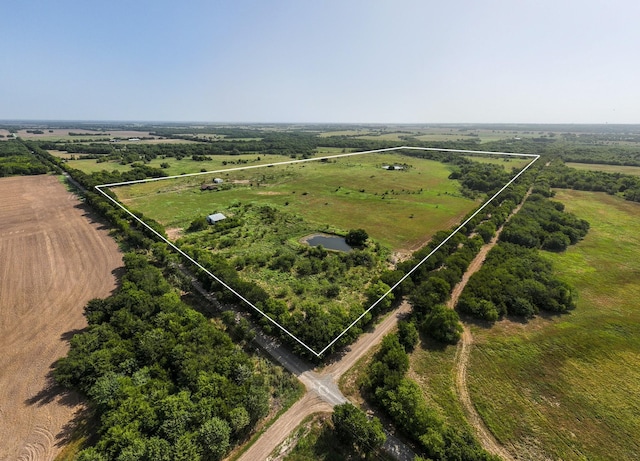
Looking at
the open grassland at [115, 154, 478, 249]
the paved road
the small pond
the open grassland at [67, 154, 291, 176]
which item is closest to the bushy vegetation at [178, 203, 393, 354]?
the paved road

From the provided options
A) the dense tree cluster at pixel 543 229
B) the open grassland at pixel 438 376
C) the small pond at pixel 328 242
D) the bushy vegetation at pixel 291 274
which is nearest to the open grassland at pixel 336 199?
the small pond at pixel 328 242

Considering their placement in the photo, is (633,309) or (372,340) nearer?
(372,340)

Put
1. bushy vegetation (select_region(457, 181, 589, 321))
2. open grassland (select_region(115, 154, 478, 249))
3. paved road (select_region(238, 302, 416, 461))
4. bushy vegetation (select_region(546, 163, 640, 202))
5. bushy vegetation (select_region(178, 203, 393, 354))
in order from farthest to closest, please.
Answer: bushy vegetation (select_region(546, 163, 640, 202)) < open grassland (select_region(115, 154, 478, 249)) < bushy vegetation (select_region(457, 181, 589, 321)) < bushy vegetation (select_region(178, 203, 393, 354)) < paved road (select_region(238, 302, 416, 461))

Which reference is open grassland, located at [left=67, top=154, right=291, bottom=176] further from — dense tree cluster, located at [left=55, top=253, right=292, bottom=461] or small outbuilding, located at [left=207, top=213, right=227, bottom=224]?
dense tree cluster, located at [left=55, top=253, right=292, bottom=461]

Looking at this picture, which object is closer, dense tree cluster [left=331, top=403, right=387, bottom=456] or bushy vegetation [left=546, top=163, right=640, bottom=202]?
dense tree cluster [left=331, top=403, right=387, bottom=456]

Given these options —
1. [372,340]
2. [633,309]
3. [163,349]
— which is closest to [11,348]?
[163,349]

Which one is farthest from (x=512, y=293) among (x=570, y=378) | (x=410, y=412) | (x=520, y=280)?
(x=410, y=412)

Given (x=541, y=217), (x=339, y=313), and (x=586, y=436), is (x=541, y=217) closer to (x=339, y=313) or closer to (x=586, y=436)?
(x=586, y=436)
